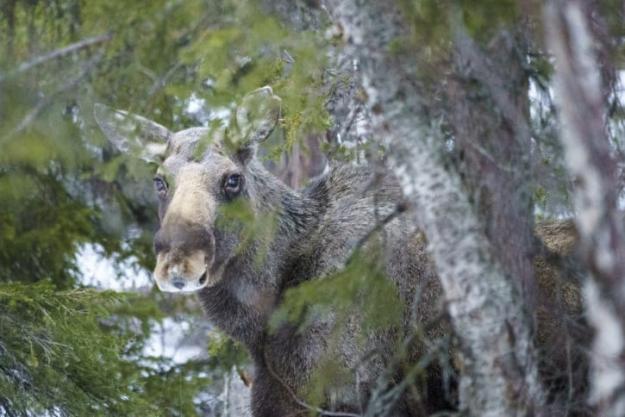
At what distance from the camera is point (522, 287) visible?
16.6ft

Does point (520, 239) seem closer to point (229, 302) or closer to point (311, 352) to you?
point (311, 352)

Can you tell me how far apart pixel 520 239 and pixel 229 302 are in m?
3.83

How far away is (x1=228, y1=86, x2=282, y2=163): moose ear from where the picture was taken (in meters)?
7.52

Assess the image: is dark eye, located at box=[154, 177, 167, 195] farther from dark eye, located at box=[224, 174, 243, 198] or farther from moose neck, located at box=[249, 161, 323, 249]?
moose neck, located at box=[249, 161, 323, 249]

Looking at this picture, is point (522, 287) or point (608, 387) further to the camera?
point (522, 287)

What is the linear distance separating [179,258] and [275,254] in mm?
1466

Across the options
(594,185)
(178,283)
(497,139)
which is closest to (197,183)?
(178,283)

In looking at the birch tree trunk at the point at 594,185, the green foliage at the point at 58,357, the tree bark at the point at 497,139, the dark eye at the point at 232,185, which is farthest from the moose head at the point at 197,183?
the birch tree trunk at the point at 594,185

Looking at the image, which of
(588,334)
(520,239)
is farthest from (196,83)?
(588,334)

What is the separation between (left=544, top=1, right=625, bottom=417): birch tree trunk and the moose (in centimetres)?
282

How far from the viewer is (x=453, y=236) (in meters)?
4.94

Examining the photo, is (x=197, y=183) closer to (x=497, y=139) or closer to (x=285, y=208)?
(x=285, y=208)

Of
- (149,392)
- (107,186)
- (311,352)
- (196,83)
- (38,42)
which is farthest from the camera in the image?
(107,186)

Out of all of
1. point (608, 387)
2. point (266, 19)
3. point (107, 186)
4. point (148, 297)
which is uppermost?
point (107, 186)
